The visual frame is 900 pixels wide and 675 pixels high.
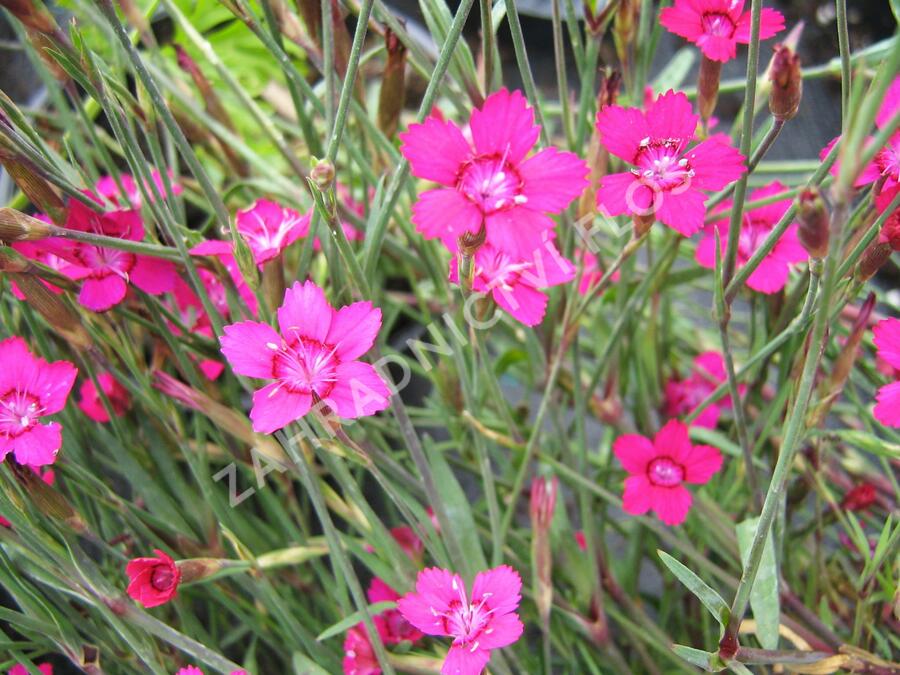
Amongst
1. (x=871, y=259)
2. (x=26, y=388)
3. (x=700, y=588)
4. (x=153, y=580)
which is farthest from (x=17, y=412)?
(x=871, y=259)

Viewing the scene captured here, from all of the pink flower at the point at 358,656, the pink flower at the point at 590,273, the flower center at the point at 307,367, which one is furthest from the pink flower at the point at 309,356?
Result: the pink flower at the point at 590,273

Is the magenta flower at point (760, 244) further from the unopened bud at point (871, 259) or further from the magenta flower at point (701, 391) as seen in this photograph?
the magenta flower at point (701, 391)

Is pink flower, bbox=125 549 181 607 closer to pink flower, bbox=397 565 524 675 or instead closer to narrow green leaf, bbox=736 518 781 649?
pink flower, bbox=397 565 524 675

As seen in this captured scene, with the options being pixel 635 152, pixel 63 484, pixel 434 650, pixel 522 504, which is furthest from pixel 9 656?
pixel 635 152

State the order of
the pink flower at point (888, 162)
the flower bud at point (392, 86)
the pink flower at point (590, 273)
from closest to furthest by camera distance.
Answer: the pink flower at point (888, 162) < the flower bud at point (392, 86) < the pink flower at point (590, 273)

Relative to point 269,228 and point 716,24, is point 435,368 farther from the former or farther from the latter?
point 716,24

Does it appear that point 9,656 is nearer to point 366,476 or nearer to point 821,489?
point 366,476

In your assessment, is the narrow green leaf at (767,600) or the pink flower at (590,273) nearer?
the narrow green leaf at (767,600)
